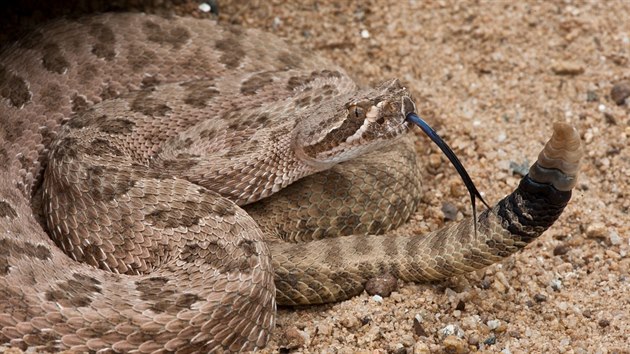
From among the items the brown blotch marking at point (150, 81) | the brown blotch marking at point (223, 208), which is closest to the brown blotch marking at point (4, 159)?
the brown blotch marking at point (150, 81)

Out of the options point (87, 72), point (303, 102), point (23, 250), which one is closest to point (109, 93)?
point (87, 72)

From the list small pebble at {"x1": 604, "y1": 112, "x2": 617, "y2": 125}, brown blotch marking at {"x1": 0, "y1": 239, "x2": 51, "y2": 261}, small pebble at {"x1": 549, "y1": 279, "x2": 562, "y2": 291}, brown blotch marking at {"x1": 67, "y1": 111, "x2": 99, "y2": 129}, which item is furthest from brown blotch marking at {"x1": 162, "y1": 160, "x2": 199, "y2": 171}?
small pebble at {"x1": 604, "y1": 112, "x2": 617, "y2": 125}

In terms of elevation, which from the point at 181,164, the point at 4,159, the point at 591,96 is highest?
the point at 591,96

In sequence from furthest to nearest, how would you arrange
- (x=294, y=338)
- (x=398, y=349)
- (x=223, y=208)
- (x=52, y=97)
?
(x=52, y=97) < (x=223, y=208) < (x=294, y=338) < (x=398, y=349)

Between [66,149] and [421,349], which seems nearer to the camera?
[421,349]

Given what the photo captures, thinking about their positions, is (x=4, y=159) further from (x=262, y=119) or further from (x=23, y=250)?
(x=262, y=119)

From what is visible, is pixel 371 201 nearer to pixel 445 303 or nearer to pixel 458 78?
pixel 445 303

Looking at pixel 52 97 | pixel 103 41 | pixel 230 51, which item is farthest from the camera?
pixel 230 51
